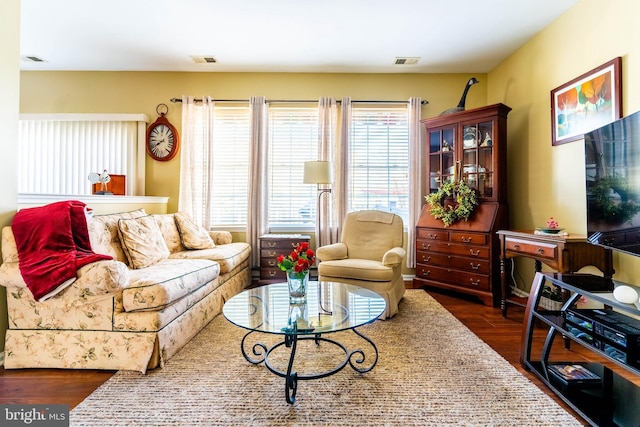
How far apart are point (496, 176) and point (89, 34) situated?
14.7ft

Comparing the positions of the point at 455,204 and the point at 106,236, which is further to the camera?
the point at 455,204

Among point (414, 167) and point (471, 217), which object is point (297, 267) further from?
point (414, 167)

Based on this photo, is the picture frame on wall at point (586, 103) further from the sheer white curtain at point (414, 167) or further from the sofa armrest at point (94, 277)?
the sofa armrest at point (94, 277)

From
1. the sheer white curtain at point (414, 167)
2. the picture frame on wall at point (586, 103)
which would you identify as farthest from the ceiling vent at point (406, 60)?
the picture frame on wall at point (586, 103)

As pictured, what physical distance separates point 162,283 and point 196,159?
7.78 feet

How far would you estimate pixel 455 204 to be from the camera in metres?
3.38

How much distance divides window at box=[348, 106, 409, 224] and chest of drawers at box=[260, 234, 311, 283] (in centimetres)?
113

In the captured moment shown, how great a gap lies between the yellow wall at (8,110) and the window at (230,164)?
210 cm

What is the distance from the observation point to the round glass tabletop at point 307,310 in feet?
5.20

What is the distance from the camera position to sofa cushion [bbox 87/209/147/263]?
7.40 ft

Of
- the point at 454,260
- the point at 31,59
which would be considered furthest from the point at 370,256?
the point at 31,59

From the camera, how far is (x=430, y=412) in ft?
4.83

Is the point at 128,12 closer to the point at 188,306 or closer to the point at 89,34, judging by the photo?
the point at 89,34

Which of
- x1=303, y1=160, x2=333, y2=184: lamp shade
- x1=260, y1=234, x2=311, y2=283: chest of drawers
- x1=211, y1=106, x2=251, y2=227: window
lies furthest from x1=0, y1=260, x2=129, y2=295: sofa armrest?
x1=211, y1=106, x2=251, y2=227: window
